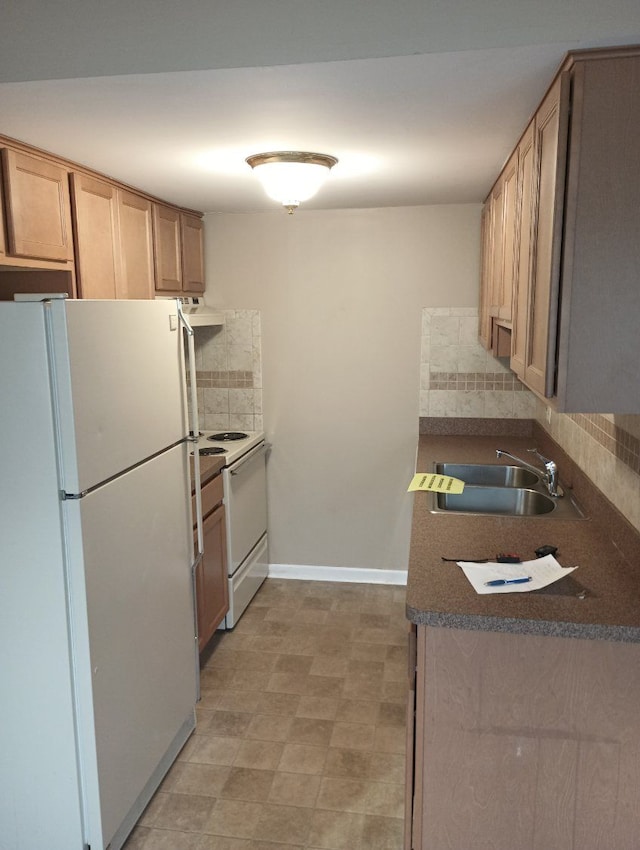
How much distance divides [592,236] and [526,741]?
127 centimetres

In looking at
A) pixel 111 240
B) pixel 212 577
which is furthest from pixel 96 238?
pixel 212 577

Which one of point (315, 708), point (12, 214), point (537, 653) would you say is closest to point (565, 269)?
point (537, 653)

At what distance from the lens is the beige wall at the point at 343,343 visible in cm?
382

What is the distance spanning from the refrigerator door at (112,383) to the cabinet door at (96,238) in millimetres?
437

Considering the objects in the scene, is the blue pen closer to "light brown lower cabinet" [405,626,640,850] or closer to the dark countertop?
the dark countertop

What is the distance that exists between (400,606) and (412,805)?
6.55 ft

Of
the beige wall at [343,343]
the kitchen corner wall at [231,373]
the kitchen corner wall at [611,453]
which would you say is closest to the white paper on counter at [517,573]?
the kitchen corner wall at [611,453]

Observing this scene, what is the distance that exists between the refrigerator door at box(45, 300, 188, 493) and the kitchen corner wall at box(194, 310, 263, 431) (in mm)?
1531

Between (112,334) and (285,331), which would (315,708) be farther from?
(285,331)

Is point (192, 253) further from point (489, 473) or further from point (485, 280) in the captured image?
point (489, 473)

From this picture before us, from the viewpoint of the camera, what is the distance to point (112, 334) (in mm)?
2035

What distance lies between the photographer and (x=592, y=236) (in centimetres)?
159

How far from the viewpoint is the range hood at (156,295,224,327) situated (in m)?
3.53

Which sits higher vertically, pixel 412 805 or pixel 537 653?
pixel 537 653
